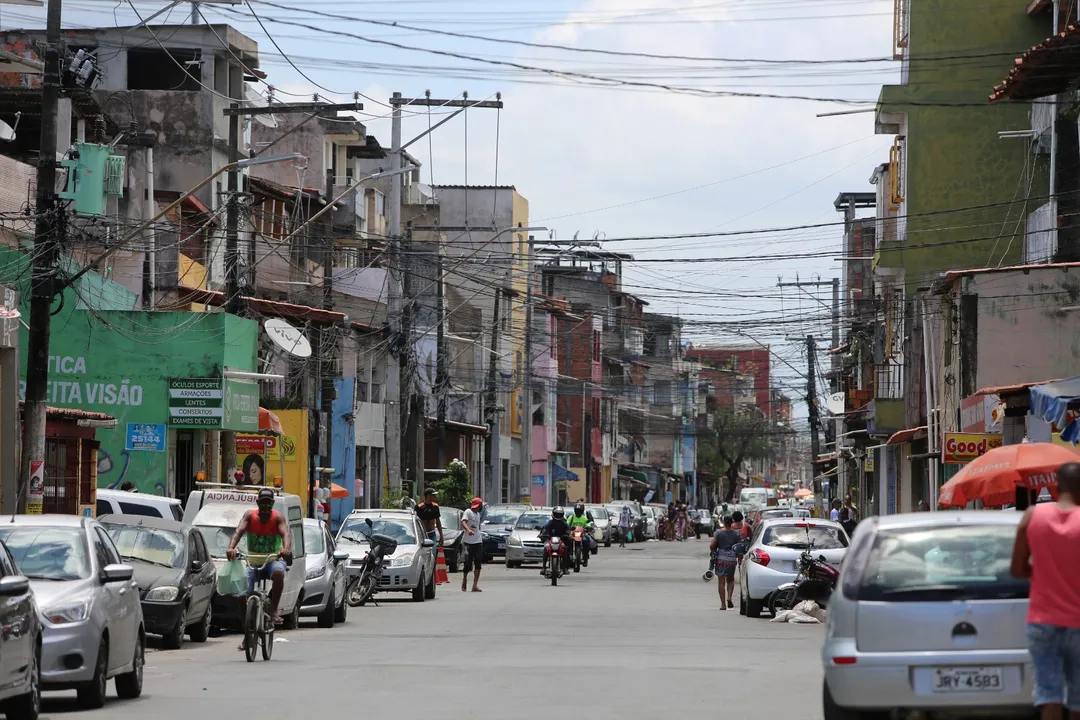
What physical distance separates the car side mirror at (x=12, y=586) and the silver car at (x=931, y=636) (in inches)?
209

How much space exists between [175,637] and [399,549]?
1229 cm

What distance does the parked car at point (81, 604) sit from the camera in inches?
551

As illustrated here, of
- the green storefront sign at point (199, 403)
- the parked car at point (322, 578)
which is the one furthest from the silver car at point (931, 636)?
the green storefront sign at point (199, 403)

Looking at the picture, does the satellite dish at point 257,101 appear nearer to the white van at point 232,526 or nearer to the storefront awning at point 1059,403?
the white van at point 232,526

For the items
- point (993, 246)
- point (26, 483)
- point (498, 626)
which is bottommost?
point (498, 626)

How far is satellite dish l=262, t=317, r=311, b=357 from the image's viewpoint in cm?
4384

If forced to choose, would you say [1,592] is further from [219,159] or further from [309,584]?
[219,159]

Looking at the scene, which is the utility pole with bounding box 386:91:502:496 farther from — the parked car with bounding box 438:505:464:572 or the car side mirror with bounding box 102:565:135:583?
the car side mirror with bounding box 102:565:135:583

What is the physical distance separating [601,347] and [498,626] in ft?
288

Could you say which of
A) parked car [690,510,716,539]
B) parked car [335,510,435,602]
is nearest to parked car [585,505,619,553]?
parked car [690,510,716,539]

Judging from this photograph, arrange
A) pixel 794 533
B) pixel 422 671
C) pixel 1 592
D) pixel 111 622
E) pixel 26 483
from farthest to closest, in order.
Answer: pixel 794 533, pixel 26 483, pixel 422 671, pixel 111 622, pixel 1 592

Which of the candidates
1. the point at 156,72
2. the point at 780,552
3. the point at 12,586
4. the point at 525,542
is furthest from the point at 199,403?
the point at 12,586

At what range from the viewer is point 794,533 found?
92.9ft

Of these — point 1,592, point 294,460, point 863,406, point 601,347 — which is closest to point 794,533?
point 1,592
